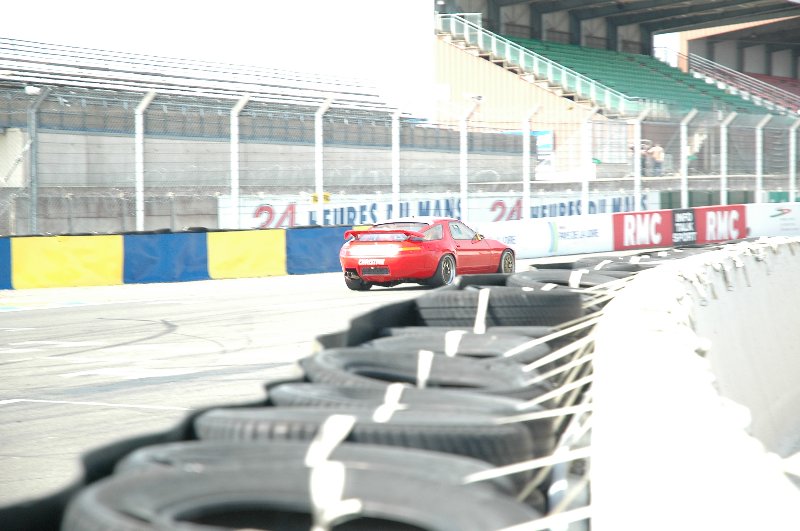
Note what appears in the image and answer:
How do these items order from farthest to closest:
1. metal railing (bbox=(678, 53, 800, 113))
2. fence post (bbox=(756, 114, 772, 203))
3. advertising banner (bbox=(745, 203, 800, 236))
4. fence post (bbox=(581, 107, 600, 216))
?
metal railing (bbox=(678, 53, 800, 113)) < advertising banner (bbox=(745, 203, 800, 236)) < fence post (bbox=(756, 114, 772, 203)) < fence post (bbox=(581, 107, 600, 216))

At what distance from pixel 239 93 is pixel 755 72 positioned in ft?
135

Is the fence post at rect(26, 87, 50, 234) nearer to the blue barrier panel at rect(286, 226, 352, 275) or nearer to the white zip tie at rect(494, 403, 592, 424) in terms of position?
the blue barrier panel at rect(286, 226, 352, 275)

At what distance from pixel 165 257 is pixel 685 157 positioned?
704 inches

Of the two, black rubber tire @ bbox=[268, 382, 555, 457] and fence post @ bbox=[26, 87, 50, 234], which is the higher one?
fence post @ bbox=[26, 87, 50, 234]

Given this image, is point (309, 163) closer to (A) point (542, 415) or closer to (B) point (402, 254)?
→ (B) point (402, 254)

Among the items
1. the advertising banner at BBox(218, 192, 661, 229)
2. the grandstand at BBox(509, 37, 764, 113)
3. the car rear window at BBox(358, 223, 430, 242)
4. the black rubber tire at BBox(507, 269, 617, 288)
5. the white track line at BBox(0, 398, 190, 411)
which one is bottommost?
the white track line at BBox(0, 398, 190, 411)

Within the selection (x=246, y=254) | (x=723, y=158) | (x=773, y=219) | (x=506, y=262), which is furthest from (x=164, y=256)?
(x=773, y=219)

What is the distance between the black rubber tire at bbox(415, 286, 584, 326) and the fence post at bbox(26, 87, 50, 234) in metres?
12.9

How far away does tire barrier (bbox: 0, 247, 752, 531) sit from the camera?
8.00 ft

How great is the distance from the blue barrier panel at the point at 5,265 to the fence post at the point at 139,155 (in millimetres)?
2565

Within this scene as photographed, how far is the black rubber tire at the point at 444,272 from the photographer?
17.5 m

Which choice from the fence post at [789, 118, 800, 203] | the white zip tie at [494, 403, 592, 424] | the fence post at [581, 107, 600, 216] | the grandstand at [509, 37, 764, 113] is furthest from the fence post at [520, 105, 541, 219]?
the white zip tie at [494, 403, 592, 424]

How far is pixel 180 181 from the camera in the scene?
2070 cm

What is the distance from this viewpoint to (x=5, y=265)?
17.5m
